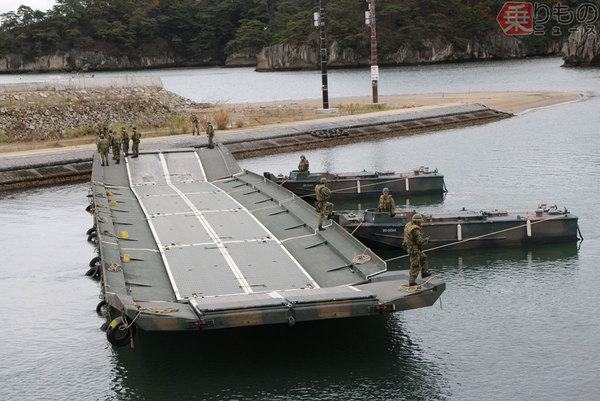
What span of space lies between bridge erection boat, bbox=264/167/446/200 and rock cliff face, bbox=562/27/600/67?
4353 inches

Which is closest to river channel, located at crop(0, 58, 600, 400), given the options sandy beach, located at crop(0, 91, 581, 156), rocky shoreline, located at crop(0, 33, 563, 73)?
sandy beach, located at crop(0, 91, 581, 156)

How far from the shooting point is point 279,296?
1772 cm

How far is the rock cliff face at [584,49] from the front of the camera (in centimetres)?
13450

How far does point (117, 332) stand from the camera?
17.0 metres

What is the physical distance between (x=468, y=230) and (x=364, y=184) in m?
10.2

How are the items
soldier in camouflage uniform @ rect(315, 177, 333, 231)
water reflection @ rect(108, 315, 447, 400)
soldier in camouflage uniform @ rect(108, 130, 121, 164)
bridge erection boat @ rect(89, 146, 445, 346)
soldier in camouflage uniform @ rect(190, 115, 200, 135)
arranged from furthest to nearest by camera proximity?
soldier in camouflage uniform @ rect(190, 115, 200, 135), soldier in camouflage uniform @ rect(108, 130, 121, 164), soldier in camouflage uniform @ rect(315, 177, 333, 231), bridge erection boat @ rect(89, 146, 445, 346), water reflection @ rect(108, 315, 447, 400)

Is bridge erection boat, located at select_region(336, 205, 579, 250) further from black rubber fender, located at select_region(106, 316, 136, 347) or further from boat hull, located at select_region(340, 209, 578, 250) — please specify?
black rubber fender, located at select_region(106, 316, 136, 347)

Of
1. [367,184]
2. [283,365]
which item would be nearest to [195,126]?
[367,184]

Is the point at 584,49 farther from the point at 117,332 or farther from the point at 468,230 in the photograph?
the point at 117,332

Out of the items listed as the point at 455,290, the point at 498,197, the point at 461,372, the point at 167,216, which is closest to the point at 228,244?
the point at 167,216

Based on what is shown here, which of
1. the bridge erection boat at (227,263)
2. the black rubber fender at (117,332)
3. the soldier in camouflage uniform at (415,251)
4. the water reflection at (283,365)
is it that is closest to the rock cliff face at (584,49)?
the bridge erection boat at (227,263)

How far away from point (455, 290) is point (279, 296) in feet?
24.3

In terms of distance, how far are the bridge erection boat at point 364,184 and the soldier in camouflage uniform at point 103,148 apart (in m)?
8.47

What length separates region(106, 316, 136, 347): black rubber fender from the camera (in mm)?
16609
